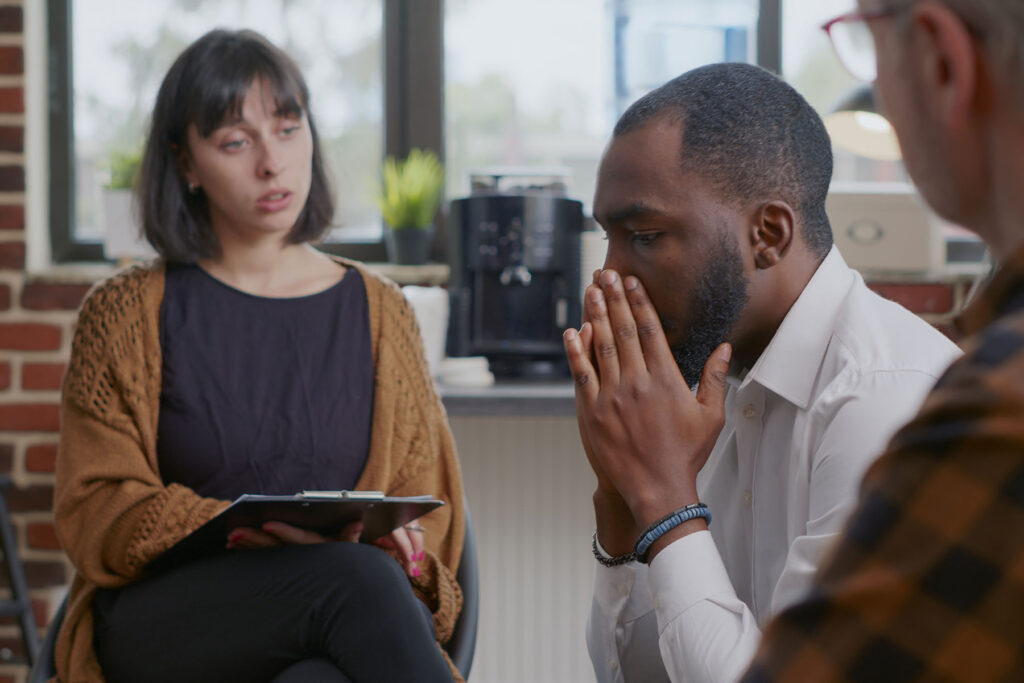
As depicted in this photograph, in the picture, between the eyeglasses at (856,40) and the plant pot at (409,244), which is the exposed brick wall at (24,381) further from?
the eyeglasses at (856,40)

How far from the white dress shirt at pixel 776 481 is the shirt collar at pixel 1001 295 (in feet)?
1.35

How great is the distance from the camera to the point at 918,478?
13.8 inches

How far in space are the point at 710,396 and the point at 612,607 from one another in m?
0.27

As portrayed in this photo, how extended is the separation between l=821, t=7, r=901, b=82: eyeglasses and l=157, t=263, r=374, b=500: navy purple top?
1154mm

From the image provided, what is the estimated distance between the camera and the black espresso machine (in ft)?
7.79

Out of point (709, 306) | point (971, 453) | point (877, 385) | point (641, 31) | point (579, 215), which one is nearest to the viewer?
point (971, 453)

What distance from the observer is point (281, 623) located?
1.34 meters

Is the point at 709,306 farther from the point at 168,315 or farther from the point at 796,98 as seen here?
the point at 168,315

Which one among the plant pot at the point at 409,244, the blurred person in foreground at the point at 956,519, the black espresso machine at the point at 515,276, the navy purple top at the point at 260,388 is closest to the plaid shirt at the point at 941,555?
the blurred person in foreground at the point at 956,519

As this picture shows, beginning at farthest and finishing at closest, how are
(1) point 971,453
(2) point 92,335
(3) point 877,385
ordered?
(2) point 92,335 → (3) point 877,385 → (1) point 971,453

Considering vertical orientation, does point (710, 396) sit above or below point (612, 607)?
above

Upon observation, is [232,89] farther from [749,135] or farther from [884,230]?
[884,230]

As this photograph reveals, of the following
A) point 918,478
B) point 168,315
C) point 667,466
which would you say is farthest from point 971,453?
point 168,315

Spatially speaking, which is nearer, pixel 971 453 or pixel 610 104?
pixel 971 453
